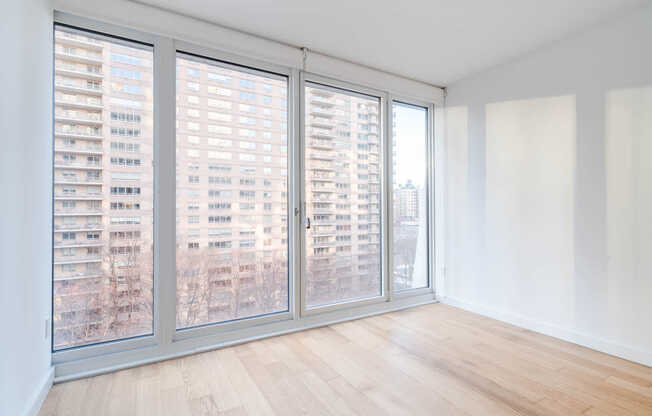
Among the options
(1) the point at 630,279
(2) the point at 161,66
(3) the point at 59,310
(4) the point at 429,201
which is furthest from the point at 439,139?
(3) the point at 59,310

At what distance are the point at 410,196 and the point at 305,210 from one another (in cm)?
142

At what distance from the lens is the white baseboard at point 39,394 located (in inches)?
65.4

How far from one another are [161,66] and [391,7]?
5.62ft

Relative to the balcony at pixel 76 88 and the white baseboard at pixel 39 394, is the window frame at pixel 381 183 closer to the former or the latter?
the balcony at pixel 76 88

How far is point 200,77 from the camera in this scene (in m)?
2.58

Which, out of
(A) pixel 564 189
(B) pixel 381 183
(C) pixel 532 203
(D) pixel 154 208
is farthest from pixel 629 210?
(D) pixel 154 208

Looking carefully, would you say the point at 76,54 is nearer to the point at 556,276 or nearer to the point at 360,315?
the point at 360,315

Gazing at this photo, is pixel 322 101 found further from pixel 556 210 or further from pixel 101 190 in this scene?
pixel 556 210

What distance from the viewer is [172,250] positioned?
2.38m

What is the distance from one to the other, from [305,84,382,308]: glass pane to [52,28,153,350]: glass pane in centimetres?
136

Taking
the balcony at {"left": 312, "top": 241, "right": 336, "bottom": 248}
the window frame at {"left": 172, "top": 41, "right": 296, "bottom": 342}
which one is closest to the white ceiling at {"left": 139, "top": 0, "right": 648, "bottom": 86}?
the window frame at {"left": 172, "top": 41, "right": 296, "bottom": 342}

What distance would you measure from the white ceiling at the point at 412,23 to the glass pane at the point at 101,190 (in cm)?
56

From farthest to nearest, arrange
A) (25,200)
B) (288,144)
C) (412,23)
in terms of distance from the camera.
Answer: (288,144)
(412,23)
(25,200)

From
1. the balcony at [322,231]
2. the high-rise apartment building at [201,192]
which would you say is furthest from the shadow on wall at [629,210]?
the balcony at [322,231]
